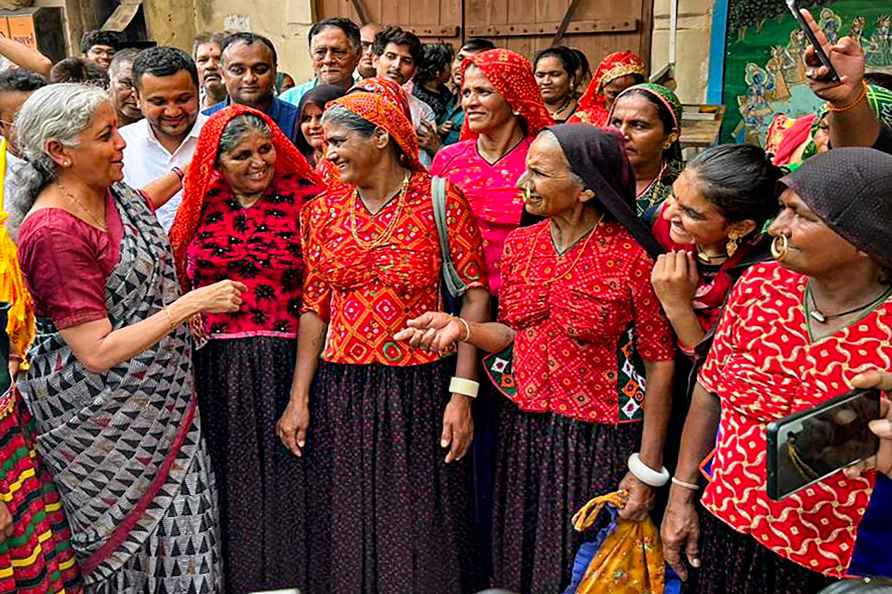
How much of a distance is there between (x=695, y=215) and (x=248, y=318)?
5.13ft

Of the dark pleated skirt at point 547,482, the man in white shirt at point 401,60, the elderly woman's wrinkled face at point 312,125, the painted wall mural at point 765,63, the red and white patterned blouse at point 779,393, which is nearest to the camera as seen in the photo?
the red and white patterned blouse at point 779,393

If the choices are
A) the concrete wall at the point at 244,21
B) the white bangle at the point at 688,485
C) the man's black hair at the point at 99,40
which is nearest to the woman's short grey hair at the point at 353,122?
the white bangle at the point at 688,485

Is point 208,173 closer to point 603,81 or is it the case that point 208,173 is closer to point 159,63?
point 159,63

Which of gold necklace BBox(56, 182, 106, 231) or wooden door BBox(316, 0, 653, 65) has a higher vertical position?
wooden door BBox(316, 0, 653, 65)

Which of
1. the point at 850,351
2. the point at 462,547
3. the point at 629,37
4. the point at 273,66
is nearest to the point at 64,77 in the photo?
the point at 273,66

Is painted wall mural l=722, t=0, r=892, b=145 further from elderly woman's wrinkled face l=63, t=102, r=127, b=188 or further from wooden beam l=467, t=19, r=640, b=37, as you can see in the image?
elderly woman's wrinkled face l=63, t=102, r=127, b=188

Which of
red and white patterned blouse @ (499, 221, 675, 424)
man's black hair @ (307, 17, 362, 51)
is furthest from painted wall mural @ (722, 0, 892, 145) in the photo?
red and white patterned blouse @ (499, 221, 675, 424)

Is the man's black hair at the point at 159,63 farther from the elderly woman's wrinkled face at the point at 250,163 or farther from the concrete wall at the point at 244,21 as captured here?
the concrete wall at the point at 244,21

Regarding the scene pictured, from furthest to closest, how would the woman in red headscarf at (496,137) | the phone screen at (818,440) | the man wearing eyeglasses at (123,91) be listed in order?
the man wearing eyeglasses at (123,91)
the woman in red headscarf at (496,137)
the phone screen at (818,440)

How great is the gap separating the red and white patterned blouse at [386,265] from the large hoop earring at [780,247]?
1059 mm

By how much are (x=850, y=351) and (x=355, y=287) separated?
1525 mm

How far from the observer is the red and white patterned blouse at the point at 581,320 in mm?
2352

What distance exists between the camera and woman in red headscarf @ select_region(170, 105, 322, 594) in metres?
2.79

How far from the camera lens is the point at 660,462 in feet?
7.78
